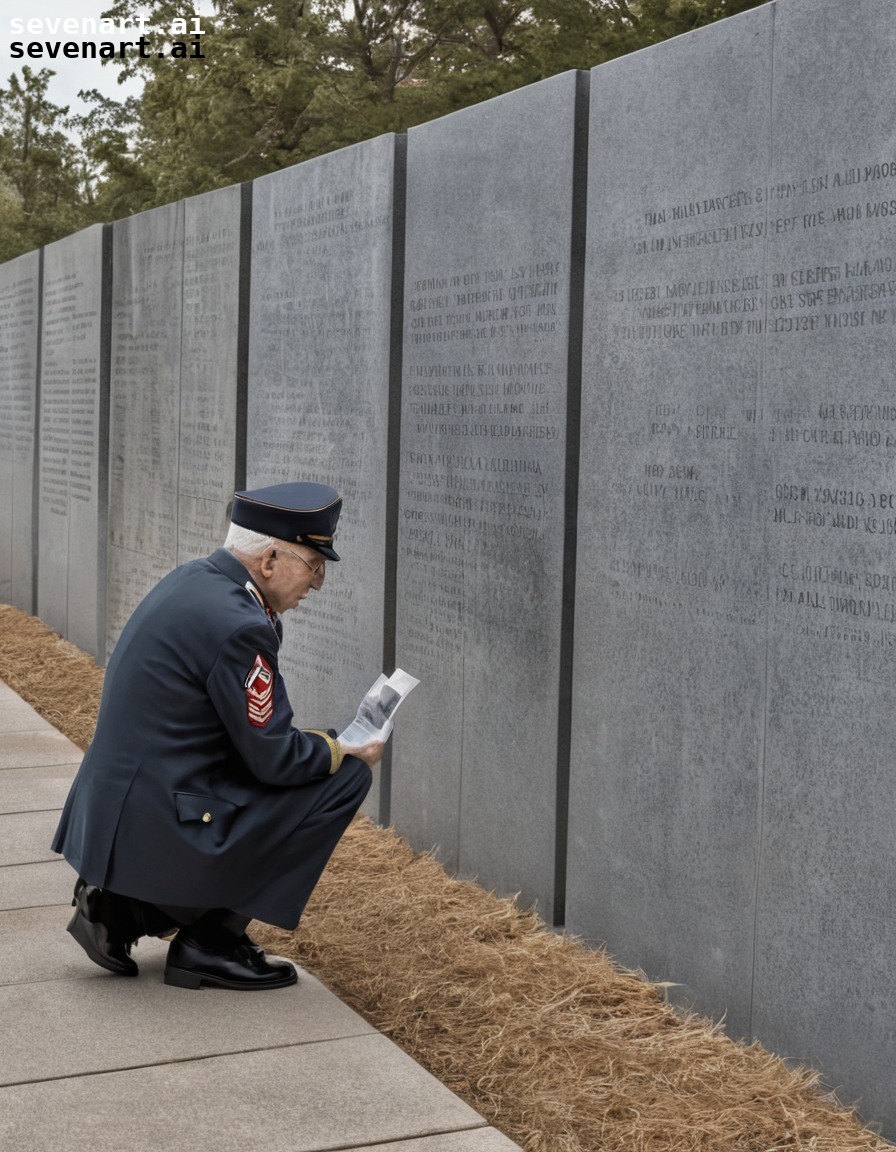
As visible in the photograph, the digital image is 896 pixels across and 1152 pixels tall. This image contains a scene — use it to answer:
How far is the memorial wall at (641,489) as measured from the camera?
385 centimetres

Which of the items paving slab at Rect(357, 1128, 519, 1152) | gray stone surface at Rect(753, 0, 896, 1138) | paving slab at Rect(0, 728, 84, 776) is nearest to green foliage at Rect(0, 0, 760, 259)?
paving slab at Rect(0, 728, 84, 776)

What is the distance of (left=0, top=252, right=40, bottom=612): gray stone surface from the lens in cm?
1222

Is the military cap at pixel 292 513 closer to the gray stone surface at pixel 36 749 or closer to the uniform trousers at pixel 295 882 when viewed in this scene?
the uniform trousers at pixel 295 882

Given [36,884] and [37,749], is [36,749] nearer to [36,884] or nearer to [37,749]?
[37,749]

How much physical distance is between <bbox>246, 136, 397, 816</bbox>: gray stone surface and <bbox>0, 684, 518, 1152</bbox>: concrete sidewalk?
2097 mm

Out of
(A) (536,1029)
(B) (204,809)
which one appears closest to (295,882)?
(B) (204,809)

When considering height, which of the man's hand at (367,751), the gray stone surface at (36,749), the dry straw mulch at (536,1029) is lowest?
the dry straw mulch at (536,1029)

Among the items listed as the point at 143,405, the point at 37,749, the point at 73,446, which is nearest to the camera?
the point at 37,749

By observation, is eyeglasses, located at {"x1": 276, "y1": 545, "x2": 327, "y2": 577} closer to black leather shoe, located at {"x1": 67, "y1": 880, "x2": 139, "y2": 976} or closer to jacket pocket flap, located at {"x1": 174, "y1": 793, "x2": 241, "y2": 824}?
jacket pocket flap, located at {"x1": 174, "y1": 793, "x2": 241, "y2": 824}

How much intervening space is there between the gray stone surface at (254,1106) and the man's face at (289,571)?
1.21 m

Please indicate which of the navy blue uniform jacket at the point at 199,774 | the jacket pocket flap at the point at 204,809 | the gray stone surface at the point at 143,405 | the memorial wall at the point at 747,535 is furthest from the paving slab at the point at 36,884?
the gray stone surface at the point at 143,405

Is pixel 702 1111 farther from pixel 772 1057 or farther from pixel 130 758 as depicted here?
pixel 130 758

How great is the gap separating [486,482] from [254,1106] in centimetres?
253

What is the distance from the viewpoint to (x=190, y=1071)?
372cm
